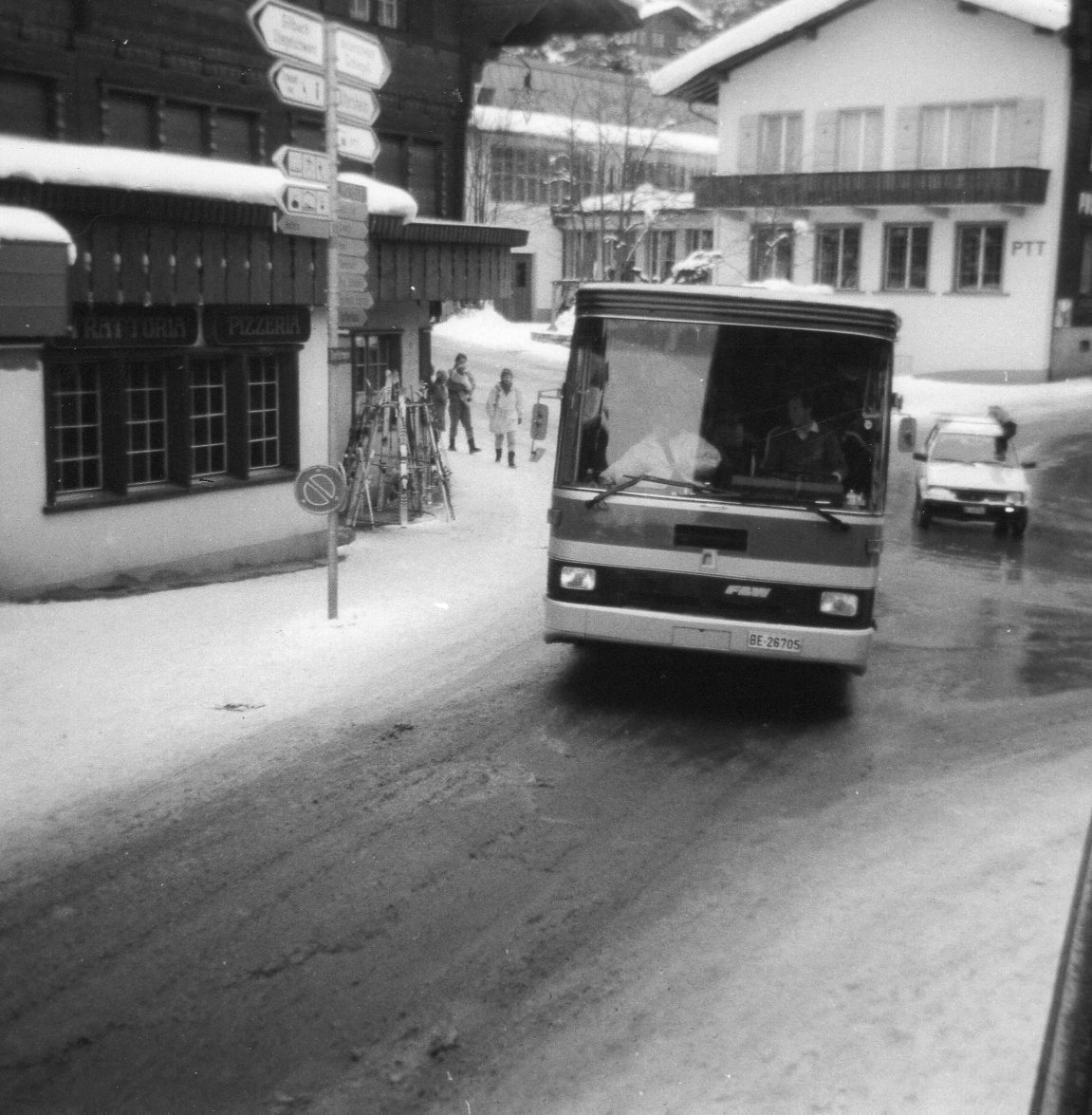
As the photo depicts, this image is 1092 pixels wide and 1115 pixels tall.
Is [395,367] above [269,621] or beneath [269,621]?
above

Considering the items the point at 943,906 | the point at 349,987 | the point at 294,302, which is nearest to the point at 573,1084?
the point at 349,987

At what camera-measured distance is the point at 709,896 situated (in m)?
6.73

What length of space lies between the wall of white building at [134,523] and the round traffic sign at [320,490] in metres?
2.97

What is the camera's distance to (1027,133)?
132ft

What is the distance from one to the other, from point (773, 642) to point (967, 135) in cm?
3555

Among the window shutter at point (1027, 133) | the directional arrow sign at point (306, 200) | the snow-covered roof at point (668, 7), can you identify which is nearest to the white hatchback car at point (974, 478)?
the directional arrow sign at point (306, 200)

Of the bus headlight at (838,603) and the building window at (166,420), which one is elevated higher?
the building window at (166,420)

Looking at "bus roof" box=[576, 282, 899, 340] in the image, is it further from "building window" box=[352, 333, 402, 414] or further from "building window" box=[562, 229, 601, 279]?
"building window" box=[562, 229, 601, 279]

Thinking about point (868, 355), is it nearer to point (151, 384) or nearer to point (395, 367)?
point (151, 384)

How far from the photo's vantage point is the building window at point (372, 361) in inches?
850

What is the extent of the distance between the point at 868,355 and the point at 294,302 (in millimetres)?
8342

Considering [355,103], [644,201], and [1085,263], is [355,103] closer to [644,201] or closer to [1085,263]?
[1085,263]

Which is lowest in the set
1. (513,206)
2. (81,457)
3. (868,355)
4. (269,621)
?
(269,621)

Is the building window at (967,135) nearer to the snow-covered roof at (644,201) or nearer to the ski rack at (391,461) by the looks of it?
the snow-covered roof at (644,201)
